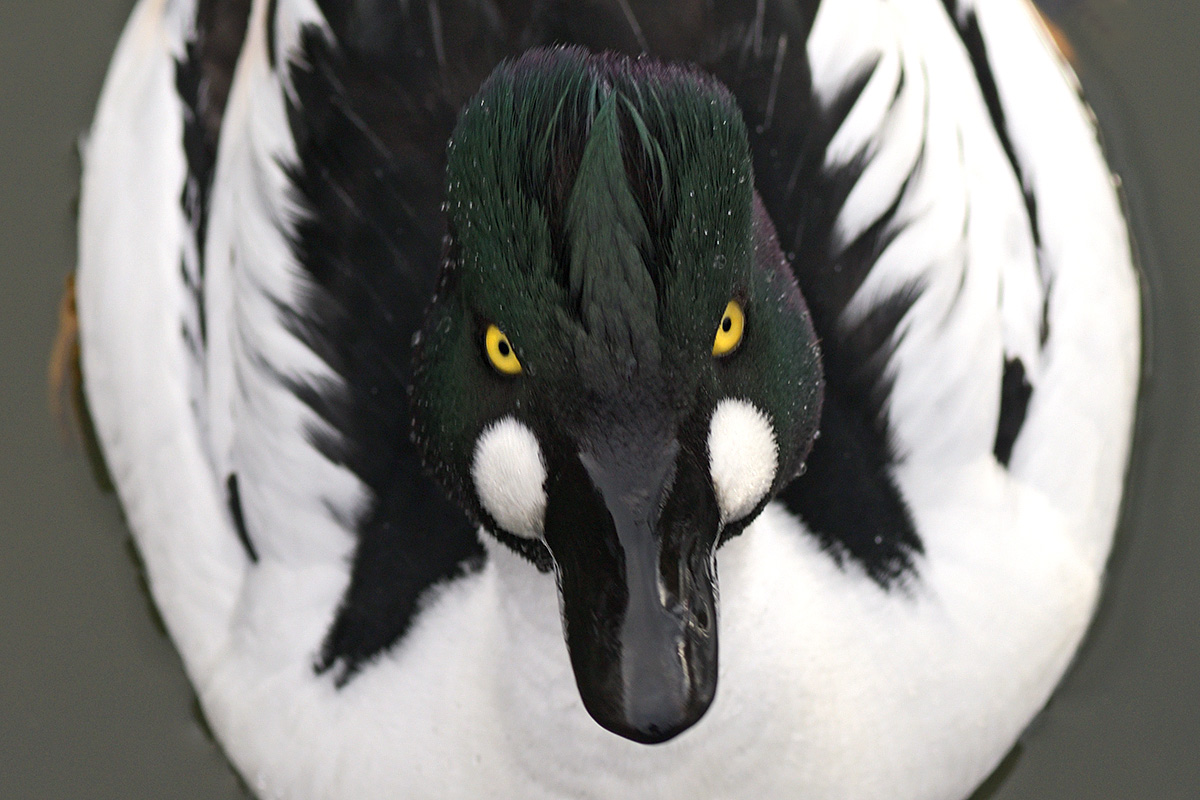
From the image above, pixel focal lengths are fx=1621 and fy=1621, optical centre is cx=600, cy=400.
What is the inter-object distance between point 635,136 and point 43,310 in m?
2.82

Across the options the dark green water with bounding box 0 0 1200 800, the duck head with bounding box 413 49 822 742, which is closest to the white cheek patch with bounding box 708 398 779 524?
the duck head with bounding box 413 49 822 742

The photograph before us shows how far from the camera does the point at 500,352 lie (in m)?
2.24

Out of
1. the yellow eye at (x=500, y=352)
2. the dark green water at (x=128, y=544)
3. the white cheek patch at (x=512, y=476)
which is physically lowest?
the dark green water at (x=128, y=544)

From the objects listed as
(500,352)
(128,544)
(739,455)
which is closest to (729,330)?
(739,455)

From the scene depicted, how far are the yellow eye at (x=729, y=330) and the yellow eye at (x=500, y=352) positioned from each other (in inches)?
10.9

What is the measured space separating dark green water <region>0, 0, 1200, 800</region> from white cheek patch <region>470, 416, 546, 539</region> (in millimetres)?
1682

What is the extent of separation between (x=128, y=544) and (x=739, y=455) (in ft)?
7.49

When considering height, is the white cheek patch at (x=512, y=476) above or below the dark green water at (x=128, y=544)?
above

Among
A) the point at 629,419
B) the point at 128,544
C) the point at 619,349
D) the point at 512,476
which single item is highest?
the point at 619,349

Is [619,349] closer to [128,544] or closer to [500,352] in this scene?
[500,352]

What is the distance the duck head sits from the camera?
2064 millimetres

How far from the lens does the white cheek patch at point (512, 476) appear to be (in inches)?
90.0

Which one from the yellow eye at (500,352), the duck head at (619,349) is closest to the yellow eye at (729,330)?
the duck head at (619,349)

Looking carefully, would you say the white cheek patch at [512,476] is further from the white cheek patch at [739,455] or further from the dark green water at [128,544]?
the dark green water at [128,544]
